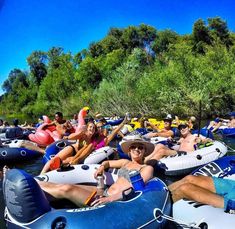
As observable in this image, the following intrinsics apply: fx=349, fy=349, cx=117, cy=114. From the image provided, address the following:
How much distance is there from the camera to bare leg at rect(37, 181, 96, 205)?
12.6 ft

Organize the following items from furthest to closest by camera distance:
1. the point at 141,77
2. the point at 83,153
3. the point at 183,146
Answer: the point at 141,77 < the point at 183,146 < the point at 83,153

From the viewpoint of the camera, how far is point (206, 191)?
360cm

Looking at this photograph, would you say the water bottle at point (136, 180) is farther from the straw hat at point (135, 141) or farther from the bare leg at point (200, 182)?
the straw hat at point (135, 141)

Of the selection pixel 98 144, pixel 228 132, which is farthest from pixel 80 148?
pixel 228 132

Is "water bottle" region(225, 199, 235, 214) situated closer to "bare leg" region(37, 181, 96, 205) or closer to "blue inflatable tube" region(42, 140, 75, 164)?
"bare leg" region(37, 181, 96, 205)

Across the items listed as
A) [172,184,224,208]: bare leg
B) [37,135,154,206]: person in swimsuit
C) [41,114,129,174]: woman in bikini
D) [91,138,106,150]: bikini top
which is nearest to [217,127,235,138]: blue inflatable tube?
[91,138,106,150]: bikini top

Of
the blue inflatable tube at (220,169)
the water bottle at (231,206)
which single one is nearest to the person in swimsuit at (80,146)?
the blue inflatable tube at (220,169)

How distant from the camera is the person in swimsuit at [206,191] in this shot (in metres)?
3.50

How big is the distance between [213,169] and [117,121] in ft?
30.9

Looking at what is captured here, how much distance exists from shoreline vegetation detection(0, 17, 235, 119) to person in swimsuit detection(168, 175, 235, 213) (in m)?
14.3

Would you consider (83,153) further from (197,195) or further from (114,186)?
A: (197,195)

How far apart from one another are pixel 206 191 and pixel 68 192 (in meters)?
1.49

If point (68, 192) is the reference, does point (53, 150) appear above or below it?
above

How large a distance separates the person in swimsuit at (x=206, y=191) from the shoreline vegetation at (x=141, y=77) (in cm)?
1432
